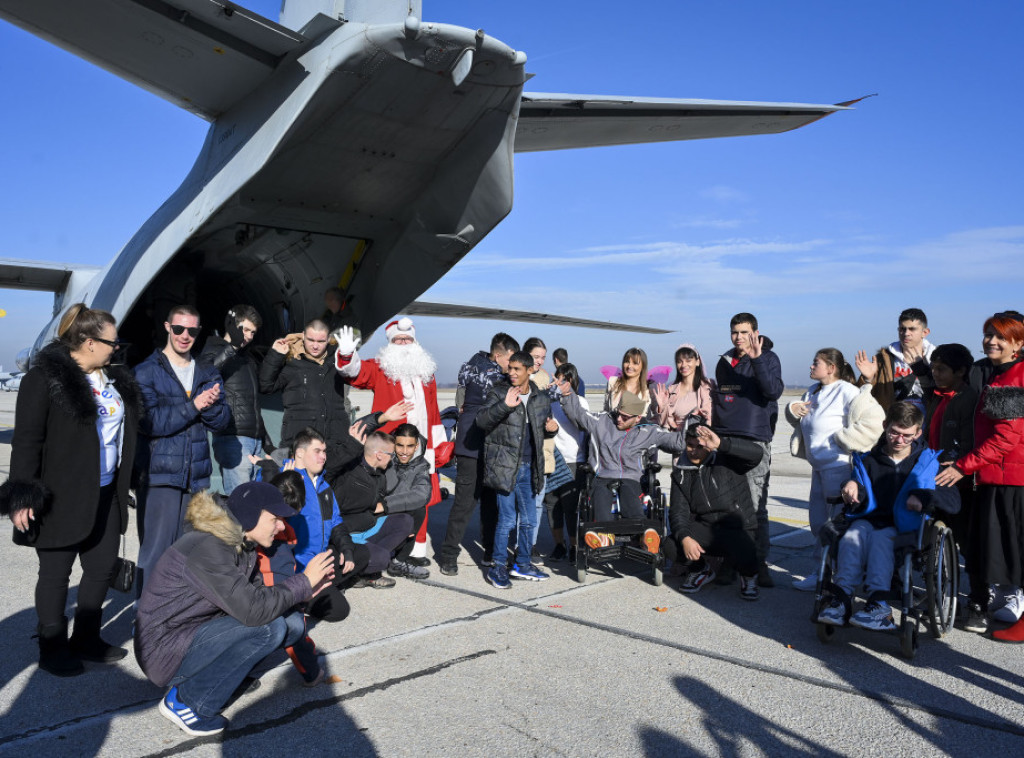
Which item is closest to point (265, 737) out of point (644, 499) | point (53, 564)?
point (53, 564)

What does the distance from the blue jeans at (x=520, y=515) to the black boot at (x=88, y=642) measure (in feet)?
8.00

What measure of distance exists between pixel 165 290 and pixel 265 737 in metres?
5.80

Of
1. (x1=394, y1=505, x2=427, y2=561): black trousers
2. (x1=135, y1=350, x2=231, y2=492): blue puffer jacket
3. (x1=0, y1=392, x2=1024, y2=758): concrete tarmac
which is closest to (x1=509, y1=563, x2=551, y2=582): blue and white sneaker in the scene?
(x1=0, y1=392, x2=1024, y2=758): concrete tarmac

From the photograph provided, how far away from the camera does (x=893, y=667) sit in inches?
144

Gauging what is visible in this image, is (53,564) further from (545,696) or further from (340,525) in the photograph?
(545,696)

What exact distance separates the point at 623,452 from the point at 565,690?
2462mm

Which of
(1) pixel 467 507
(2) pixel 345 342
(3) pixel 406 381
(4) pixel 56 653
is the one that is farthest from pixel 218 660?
(3) pixel 406 381

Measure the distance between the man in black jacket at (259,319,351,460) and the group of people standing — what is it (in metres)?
0.02

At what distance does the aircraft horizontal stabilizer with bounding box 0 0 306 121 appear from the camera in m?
4.50

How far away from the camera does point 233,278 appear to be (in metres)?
7.53

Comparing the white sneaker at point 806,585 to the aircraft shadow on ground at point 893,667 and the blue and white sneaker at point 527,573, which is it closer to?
the aircraft shadow on ground at point 893,667

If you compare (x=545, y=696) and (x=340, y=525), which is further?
(x=340, y=525)

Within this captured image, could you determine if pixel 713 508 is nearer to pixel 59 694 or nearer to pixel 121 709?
pixel 121 709

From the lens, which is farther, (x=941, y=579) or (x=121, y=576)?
(x=941, y=579)
